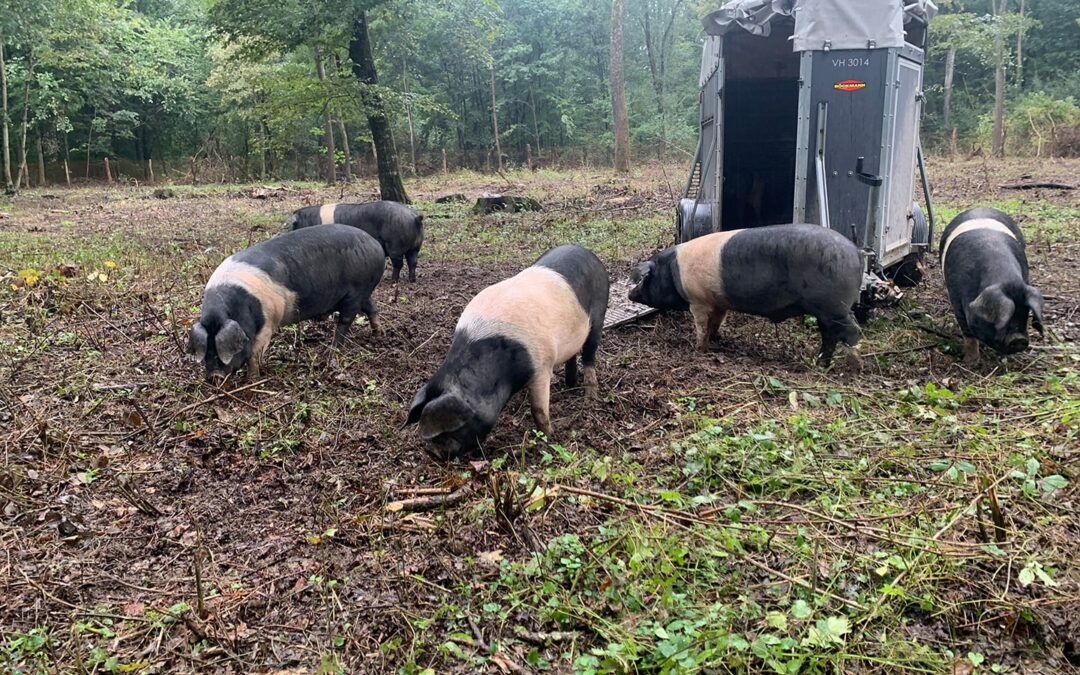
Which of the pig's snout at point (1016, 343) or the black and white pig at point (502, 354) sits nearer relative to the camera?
the black and white pig at point (502, 354)

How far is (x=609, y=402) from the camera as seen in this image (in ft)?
16.6

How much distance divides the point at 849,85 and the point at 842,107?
20 cm

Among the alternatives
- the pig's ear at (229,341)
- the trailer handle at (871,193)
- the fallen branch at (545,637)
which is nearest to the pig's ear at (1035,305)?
the trailer handle at (871,193)

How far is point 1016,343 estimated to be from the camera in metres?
5.28

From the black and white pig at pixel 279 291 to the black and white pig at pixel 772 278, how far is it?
9.07 feet

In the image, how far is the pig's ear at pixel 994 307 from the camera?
520 centimetres

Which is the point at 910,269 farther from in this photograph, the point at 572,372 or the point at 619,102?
the point at 619,102

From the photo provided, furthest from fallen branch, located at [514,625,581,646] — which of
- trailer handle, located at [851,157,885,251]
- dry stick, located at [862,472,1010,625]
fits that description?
trailer handle, located at [851,157,885,251]

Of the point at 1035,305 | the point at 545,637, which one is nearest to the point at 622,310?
the point at 1035,305

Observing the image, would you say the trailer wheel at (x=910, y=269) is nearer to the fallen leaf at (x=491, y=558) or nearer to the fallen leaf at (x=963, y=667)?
the fallen leaf at (x=963, y=667)

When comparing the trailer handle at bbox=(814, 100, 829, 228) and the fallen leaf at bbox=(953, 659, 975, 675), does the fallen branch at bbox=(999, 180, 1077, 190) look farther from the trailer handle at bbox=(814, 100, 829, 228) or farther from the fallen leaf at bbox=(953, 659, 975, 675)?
the fallen leaf at bbox=(953, 659, 975, 675)

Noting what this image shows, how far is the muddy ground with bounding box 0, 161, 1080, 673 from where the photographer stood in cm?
271

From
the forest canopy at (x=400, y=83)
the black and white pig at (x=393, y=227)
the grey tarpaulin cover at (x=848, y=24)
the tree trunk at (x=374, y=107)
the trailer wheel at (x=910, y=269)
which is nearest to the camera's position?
the grey tarpaulin cover at (x=848, y=24)

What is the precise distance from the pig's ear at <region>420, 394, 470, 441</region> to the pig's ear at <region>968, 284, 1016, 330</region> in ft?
12.8
